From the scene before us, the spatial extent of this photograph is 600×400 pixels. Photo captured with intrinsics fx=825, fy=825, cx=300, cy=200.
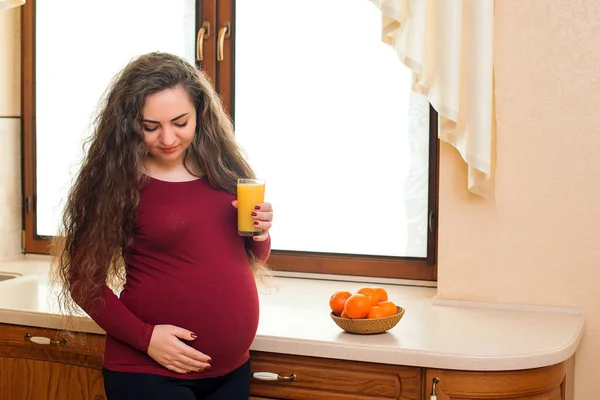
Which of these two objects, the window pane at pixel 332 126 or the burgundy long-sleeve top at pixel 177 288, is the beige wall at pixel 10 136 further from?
the burgundy long-sleeve top at pixel 177 288

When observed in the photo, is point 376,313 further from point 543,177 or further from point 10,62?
point 10,62

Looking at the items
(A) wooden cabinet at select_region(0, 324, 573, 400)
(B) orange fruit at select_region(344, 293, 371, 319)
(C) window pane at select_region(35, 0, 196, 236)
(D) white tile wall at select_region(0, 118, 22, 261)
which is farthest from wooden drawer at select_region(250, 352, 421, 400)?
(D) white tile wall at select_region(0, 118, 22, 261)

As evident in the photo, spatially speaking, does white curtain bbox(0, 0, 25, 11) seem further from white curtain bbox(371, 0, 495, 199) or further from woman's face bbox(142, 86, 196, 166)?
white curtain bbox(371, 0, 495, 199)

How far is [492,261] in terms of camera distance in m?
2.37

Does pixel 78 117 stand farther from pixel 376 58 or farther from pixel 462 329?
pixel 462 329

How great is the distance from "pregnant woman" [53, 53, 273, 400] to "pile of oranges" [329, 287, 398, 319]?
0.82 ft

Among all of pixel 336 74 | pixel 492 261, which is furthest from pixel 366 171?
pixel 492 261

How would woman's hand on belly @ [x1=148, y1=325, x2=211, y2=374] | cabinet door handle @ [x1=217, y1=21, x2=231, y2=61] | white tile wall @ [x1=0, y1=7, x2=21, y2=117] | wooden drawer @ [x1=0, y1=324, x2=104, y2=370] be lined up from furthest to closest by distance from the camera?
white tile wall @ [x1=0, y1=7, x2=21, y2=117] → cabinet door handle @ [x1=217, y1=21, x2=231, y2=61] → wooden drawer @ [x1=0, y1=324, x2=104, y2=370] → woman's hand on belly @ [x1=148, y1=325, x2=211, y2=374]

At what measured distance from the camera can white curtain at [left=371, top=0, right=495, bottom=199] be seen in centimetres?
226

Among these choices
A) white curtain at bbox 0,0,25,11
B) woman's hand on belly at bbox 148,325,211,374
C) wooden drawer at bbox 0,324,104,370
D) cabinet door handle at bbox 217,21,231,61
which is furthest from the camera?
cabinet door handle at bbox 217,21,231,61

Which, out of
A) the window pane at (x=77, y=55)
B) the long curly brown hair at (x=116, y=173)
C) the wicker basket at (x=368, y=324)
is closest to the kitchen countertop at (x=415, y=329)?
the wicker basket at (x=368, y=324)

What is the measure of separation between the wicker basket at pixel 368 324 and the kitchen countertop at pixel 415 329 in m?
0.02

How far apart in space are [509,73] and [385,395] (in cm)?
96

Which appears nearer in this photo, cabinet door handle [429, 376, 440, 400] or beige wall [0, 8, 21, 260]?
cabinet door handle [429, 376, 440, 400]
